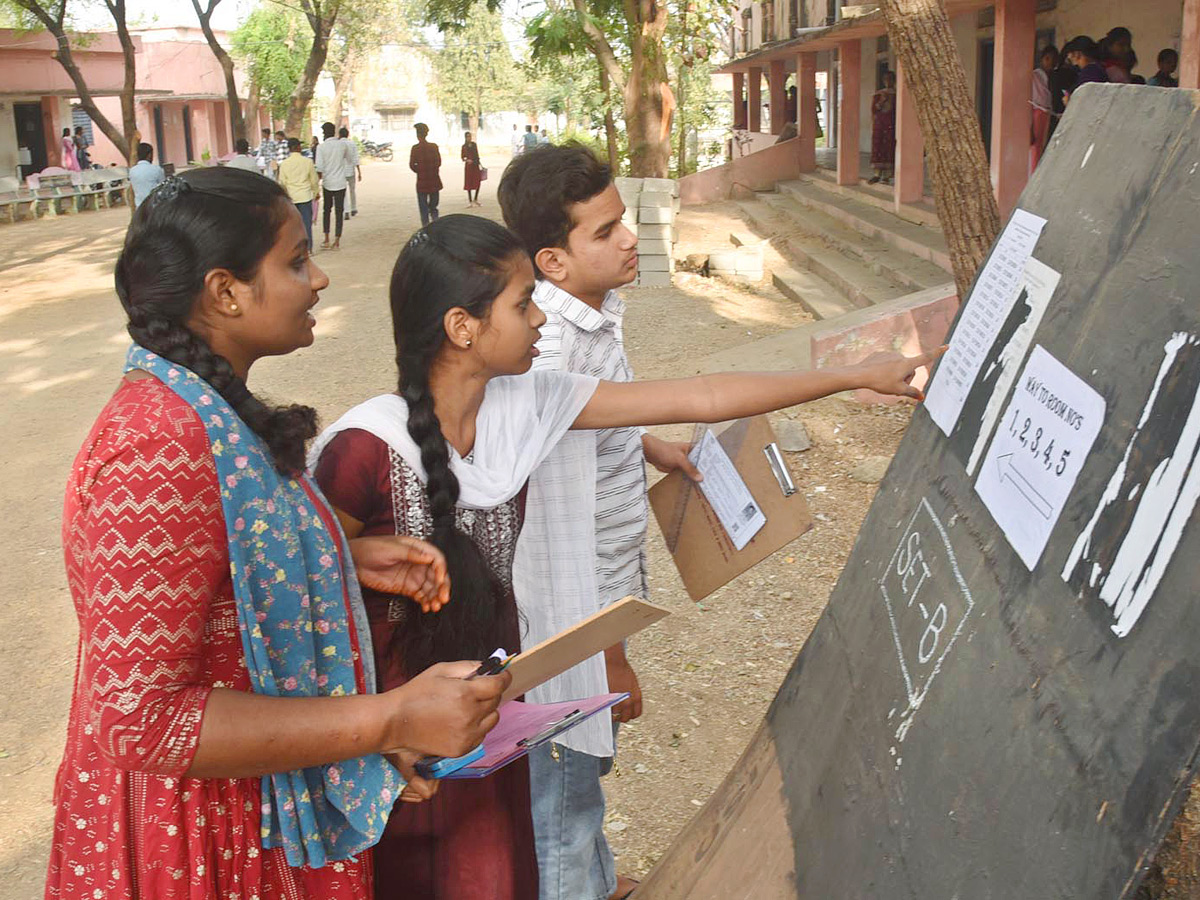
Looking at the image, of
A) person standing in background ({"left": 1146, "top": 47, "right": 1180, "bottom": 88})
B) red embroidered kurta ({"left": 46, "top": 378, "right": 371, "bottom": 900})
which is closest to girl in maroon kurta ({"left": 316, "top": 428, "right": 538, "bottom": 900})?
red embroidered kurta ({"left": 46, "top": 378, "right": 371, "bottom": 900})

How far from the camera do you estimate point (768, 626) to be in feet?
15.5

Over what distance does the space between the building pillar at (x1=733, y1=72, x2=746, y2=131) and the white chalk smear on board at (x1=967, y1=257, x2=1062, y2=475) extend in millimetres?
32365

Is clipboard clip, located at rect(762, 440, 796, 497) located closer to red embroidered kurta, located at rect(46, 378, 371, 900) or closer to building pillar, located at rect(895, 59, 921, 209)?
red embroidered kurta, located at rect(46, 378, 371, 900)

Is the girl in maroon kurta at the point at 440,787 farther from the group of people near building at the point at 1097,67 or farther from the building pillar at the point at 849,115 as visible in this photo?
the building pillar at the point at 849,115

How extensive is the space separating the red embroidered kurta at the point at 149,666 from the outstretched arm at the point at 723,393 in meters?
0.91

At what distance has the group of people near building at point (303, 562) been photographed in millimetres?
1387

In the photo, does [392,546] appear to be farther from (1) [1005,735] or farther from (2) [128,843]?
(1) [1005,735]

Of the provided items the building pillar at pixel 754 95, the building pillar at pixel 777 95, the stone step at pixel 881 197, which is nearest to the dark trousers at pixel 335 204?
the stone step at pixel 881 197

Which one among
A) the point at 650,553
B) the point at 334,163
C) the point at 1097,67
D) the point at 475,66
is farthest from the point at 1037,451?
the point at 475,66

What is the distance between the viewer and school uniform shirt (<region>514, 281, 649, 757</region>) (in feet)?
7.64

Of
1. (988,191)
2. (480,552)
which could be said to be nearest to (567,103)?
(988,191)

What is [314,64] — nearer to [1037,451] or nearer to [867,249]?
[867,249]

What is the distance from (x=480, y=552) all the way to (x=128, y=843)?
2.19ft

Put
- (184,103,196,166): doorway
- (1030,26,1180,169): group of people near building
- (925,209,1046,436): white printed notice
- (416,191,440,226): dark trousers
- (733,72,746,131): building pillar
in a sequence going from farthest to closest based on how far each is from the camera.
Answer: (184,103,196,166): doorway
(733,72,746,131): building pillar
(416,191,440,226): dark trousers
(1030,26,1180,169): group of people near building
(925,209,1046,436): white printed notice
